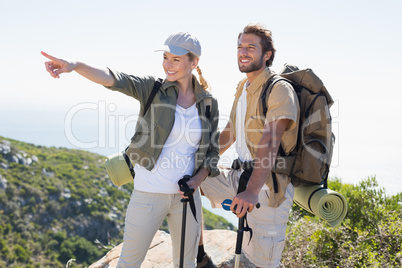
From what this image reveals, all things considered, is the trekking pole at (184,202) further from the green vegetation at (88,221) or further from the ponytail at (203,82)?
the green vegetation at (88,221)

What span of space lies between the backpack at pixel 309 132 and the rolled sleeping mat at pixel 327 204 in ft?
0.43

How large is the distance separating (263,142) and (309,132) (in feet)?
1.64

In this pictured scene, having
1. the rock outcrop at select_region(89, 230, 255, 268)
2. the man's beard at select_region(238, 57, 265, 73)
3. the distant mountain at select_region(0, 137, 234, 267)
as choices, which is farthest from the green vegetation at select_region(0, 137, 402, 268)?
the man's beard at select_region(238, 57, 265, 73)

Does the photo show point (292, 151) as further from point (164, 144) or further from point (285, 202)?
point (164, 144)

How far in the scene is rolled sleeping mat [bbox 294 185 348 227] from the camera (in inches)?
136

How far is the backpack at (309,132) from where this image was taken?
3.35 m

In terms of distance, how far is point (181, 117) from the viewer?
319 cm

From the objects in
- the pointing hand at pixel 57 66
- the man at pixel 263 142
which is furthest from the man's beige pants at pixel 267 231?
the pointing hand at pixel 57 66

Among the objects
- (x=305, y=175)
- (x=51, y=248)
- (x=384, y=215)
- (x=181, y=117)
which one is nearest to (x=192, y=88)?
(x=181, y=117)

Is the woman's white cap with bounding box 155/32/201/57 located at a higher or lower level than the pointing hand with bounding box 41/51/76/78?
higher

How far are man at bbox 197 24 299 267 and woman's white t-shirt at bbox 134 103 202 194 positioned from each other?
52 cm

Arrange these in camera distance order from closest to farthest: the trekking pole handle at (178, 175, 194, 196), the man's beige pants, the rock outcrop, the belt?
the trekking pole handle at (178, 175, 194, 196) → the man's beige pants → the belt → the rock outcrop

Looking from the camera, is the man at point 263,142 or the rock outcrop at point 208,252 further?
the rock outcrop at point 208,252

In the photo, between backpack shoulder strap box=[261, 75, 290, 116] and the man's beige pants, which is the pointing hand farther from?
the man's beige pants
